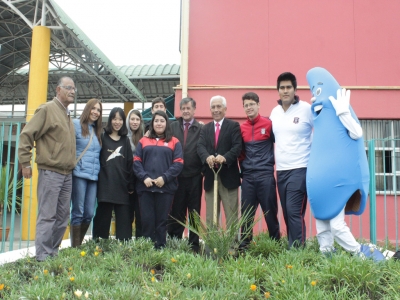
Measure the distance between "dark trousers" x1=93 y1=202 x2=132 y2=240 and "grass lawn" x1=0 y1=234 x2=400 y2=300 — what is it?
0.71m

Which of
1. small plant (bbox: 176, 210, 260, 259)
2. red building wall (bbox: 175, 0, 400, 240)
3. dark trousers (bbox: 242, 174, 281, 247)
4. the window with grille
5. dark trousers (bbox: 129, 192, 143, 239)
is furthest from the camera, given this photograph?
red building wall (bbox: 175, 0, 400, 240)

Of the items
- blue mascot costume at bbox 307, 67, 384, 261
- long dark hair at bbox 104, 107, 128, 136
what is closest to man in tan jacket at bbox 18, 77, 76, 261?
long dark hair at bbox 104, 107, 128, 136

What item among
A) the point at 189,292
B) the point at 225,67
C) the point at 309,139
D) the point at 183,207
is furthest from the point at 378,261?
the point at 225,67

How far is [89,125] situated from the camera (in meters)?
4.61

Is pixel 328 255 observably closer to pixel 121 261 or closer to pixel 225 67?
pixel 121 261

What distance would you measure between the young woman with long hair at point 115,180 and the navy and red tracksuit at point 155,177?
232 millimetres

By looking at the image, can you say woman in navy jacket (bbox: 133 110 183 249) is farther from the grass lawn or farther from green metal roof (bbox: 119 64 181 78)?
green metal roof (bbox: 119 64 181 78)

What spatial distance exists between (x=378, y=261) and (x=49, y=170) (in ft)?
10.8

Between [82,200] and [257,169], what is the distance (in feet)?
6.75

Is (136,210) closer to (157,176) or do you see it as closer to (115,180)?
(115,180)

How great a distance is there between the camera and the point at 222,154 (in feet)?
14.6

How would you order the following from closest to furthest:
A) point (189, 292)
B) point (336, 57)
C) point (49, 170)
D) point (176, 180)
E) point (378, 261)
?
point (189, 292)
point (378, 261)
point (49, 170)
point (176, 180)
point (336, 57)

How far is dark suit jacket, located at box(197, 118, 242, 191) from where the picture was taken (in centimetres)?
439

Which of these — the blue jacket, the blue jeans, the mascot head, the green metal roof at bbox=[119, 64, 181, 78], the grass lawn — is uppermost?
the green metal roof at bbox=[119, 64, 181, 78]
